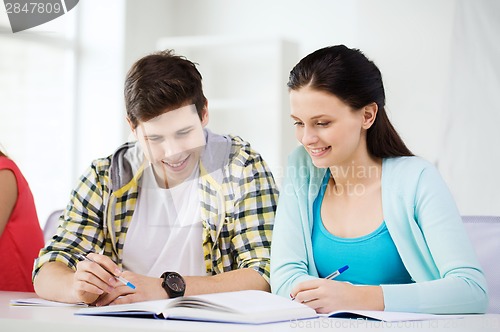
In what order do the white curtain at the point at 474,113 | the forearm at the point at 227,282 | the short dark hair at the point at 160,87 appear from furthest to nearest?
the white curtain at the point at 474,113, the short dark hair at the point at 160,87, the forearm at the point at 227,282

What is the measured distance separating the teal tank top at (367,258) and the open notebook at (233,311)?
0.90 feet

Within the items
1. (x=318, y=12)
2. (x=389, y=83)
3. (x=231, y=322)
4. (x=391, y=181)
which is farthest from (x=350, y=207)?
(x=318, y=12)

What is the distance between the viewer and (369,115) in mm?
1628

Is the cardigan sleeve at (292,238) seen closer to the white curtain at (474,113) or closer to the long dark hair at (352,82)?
the long dark hair at (352,82)

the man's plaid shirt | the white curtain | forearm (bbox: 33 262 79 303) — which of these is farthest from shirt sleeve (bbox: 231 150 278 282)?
the white curtain

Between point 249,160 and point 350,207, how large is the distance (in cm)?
30

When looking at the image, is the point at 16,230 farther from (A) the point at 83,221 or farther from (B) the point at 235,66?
(B) the point at 235,66

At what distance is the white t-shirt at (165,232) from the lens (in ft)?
5.87

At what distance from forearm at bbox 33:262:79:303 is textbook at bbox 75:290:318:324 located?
0.26 metres

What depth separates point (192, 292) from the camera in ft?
5.08

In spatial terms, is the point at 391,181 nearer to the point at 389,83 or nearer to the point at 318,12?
the point at 389,83

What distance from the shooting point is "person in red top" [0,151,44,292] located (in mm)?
1909

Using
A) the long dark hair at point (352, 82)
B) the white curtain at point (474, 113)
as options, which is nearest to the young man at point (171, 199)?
the long dark hair at point (352, 82)

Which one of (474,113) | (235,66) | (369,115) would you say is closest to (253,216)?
(369,115)
